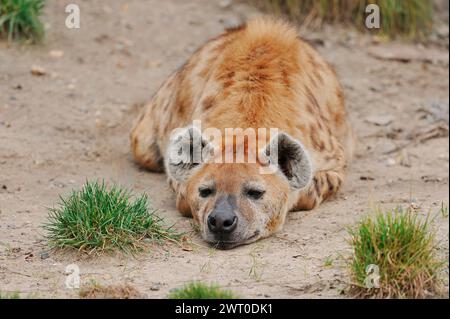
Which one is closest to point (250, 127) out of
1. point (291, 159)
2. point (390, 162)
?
point (291, 159)

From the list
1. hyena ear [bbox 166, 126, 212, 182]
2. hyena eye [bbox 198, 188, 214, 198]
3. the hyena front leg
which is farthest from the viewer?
the hyena front leg

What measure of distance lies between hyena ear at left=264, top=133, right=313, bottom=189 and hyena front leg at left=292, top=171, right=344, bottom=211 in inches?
11.4

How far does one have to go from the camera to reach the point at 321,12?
8453 millimetres

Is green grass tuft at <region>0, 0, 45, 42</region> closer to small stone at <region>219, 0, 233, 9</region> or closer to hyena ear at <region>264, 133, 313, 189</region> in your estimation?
small stone at <region>219, 0, 233, 9</region>

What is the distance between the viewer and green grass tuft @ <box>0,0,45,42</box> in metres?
7.27

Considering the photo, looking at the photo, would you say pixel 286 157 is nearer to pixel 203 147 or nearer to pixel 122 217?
pixel 203 147

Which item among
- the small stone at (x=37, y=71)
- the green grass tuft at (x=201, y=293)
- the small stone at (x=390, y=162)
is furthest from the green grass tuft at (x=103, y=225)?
the small stone at (x=37, y=71)

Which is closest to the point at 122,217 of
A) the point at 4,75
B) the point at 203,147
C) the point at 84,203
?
the point at 84,203

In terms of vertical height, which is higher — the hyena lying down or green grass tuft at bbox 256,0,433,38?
green grass tuft at bbox 256,0,433,38

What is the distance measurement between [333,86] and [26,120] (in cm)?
209

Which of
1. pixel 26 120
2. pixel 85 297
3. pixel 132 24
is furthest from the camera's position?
pixel 132 24

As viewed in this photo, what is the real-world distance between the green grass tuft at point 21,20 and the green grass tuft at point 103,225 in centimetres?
306

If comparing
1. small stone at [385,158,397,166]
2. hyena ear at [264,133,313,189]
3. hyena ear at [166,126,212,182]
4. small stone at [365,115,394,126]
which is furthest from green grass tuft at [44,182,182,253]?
small stone at [365,115,394,126]

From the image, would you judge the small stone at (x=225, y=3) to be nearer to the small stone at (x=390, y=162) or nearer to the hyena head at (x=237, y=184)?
the small stone at (x=390, y=162)
